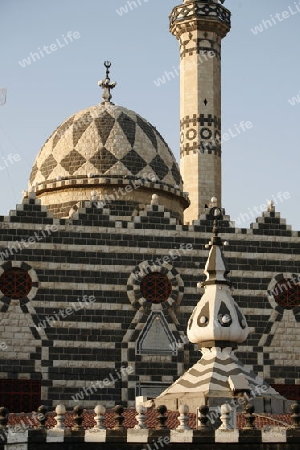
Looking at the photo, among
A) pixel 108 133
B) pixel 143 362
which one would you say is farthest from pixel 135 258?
pixel 108 133

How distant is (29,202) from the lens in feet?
116

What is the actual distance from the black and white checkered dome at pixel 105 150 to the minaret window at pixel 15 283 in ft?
17.5

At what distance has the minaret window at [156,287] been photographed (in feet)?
117

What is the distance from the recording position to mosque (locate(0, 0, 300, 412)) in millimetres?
34406

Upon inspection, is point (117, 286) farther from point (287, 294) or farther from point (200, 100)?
point (200, 100)

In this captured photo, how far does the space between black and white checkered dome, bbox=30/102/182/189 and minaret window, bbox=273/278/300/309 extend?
562cm

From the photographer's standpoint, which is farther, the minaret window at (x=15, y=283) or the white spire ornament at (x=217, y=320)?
the minaret window at (x=15, y=283)

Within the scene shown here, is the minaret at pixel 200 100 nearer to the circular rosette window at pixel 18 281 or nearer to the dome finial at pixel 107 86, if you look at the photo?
the dome finial at pixel 107 86

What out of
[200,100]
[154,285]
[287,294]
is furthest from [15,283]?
[200,100]

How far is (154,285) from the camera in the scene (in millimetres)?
35812

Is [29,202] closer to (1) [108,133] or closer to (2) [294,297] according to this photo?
(1) [108,133]

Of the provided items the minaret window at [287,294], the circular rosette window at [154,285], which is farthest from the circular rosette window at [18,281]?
the minaret window at [287,294]

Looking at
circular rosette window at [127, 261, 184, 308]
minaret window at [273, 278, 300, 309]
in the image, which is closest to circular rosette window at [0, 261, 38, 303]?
circular rosette window at [127, 261, 184, 308]

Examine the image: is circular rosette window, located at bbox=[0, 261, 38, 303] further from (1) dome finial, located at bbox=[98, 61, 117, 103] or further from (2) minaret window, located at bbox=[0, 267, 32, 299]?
(1) dome finial, located at bbox=[98, 61, 117, 103]
